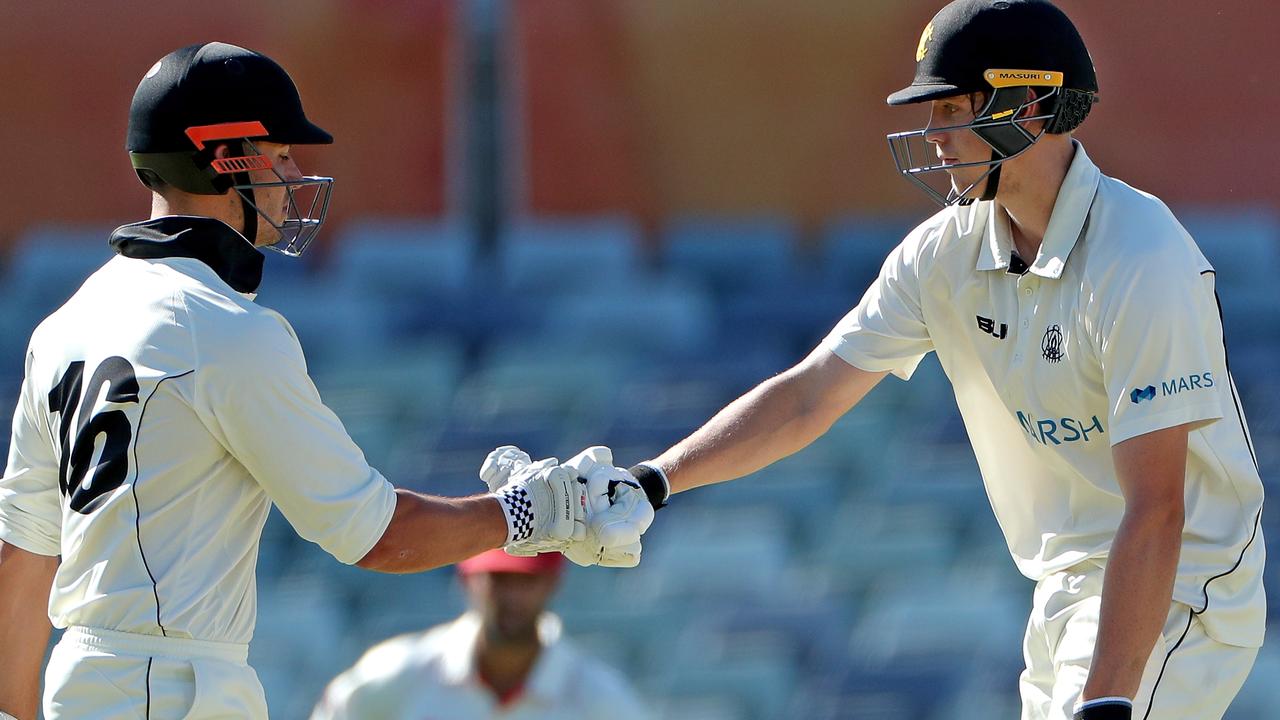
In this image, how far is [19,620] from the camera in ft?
10.1

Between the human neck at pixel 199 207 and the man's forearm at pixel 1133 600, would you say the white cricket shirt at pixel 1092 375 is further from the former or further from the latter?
the human neck at pixel 199 207

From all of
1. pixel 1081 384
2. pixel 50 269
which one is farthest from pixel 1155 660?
pixel 50 269

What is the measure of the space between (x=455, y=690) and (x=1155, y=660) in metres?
2.27

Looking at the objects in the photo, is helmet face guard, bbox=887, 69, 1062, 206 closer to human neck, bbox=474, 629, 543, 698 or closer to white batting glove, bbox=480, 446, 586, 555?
white batting glove, bbox=480, 446, 586, 555

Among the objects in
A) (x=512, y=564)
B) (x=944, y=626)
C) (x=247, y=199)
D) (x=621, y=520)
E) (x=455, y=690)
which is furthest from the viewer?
(x=944, y=626)

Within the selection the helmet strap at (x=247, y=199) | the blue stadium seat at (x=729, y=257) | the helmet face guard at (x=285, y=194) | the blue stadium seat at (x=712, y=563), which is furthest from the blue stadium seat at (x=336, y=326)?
the helmet strap at (x=247, y=199)

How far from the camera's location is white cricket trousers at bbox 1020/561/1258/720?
296cm

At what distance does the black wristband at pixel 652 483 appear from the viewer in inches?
140

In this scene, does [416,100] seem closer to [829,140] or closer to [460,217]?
[460,217]

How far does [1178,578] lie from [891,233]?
18.5ft

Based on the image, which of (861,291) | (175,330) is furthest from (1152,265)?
(861,291)

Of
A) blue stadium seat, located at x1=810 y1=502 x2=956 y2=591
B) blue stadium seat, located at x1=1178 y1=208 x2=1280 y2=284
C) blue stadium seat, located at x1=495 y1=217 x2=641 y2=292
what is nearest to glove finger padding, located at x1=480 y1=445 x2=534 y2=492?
blue stadium seat, located at x1=810 y1=502 x2=956 y2=591

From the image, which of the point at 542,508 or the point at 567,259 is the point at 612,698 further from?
the point at 567,259

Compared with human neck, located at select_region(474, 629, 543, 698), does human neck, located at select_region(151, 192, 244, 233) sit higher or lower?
higher
